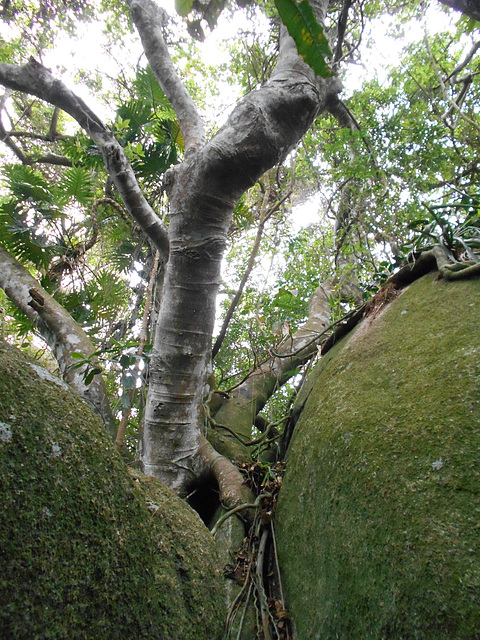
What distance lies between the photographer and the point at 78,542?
51 centimetres

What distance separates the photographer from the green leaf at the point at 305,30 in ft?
3.28

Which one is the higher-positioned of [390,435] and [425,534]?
[390,435]

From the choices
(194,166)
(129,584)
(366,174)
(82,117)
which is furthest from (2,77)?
(129,584)

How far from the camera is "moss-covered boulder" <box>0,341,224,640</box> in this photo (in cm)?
44

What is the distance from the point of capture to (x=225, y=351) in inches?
189

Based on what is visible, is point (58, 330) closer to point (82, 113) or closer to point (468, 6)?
point (82, 113)

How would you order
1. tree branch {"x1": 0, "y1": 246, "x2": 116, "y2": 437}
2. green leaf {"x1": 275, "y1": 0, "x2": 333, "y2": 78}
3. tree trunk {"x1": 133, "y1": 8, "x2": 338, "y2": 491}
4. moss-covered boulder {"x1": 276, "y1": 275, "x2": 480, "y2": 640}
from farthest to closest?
tree branch {"x1": 0, "y1": 246, "x2": 116, "y2": 437}, tree trunk {"x1": 133, "y1": 8, "x2": 338, "y2": 491}, green leaf {"x1": 275, "y1": 0, "x2": 333, "y2": 78}, moss-covered boulder {"x1": 276, "y1": 275, "x2": 480, "y2": 640}

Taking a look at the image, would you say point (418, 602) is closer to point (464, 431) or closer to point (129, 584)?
point (464, 431)

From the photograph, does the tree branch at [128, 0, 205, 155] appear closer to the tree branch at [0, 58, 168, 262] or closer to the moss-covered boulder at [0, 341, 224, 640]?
the tree branch at [0, 58, 168, 262]

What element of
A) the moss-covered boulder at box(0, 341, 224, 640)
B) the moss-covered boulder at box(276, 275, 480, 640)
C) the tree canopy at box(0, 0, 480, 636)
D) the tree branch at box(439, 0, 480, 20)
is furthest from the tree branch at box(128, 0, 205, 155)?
the moss-covered boulder at box(0, 341, 224, 640)

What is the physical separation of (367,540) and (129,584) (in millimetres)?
648

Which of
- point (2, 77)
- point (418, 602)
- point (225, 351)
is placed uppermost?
point (2, 77)

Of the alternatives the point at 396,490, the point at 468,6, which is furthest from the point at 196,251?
the point at 468,6

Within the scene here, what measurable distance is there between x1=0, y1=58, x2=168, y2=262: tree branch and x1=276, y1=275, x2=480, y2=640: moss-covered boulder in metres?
1.84
